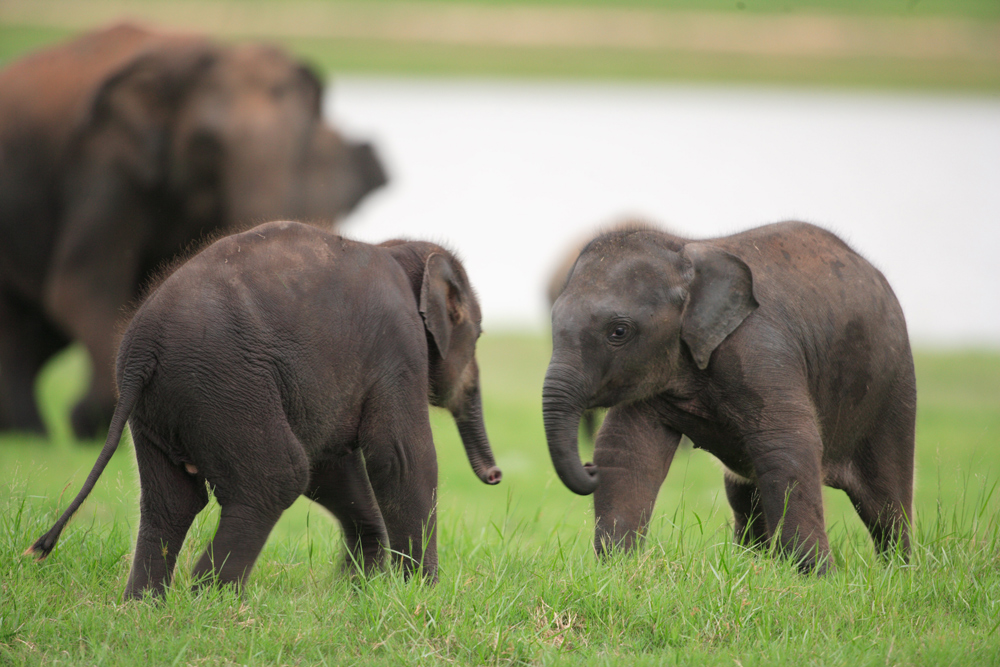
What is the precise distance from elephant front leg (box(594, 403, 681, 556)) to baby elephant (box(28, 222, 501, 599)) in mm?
735

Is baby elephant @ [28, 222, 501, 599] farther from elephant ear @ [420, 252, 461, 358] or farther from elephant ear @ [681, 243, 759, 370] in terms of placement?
elephant ear @ [681, 243, 759, 370]

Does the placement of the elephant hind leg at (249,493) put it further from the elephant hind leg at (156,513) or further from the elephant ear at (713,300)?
the elephant ear at (713,300)

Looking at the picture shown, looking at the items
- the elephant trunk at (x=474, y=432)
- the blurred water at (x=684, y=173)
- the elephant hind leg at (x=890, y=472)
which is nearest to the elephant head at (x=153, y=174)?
the blurred water at (x=684, y=173)

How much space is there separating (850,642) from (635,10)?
3768 centimetres

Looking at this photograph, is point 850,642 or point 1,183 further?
point 1,183

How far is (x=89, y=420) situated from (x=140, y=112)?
2684 millimetres

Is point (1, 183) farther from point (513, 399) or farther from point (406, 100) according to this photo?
point (406, 100)

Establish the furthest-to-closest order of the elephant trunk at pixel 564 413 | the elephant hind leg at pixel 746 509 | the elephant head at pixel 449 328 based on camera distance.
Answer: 1. the elephant hind leg at pixel 746 509
2. the elephant head at pixel 449 328
3. the elephant trunk at pixel 564 413

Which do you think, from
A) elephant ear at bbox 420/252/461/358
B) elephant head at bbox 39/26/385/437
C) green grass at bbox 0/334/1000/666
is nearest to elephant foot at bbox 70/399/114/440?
elephant head at bbox 39/26/385/437

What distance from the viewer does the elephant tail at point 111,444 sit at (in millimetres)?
4680

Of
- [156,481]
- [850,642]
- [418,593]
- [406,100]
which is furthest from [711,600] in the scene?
[406,100]

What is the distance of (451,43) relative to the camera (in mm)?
40219

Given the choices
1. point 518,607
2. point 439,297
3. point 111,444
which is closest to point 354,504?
point 439,297

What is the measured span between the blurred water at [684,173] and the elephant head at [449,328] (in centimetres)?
972
